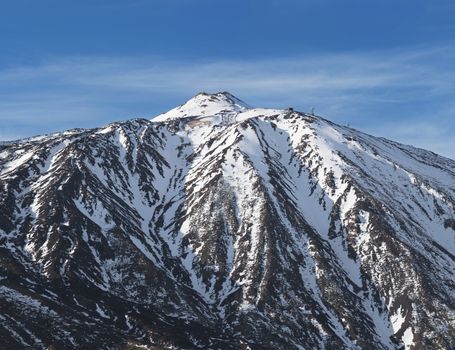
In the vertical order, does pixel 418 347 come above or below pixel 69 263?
below

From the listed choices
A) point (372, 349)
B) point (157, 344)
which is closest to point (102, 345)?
point (157, 344)

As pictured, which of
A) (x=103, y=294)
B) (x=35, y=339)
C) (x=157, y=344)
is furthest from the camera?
(x=103, y=294)

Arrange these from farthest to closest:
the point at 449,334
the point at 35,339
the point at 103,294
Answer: the point at 449,334
the point at 103,294
the point at 35,339

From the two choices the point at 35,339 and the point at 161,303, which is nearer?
the point at 35,339

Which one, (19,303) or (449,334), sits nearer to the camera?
(19,303)

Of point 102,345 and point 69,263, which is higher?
point 69,263

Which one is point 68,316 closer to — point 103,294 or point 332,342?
point 103,294

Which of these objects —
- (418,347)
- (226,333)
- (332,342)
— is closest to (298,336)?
(332,342)

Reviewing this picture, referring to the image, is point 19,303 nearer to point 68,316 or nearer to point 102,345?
point 68,316
